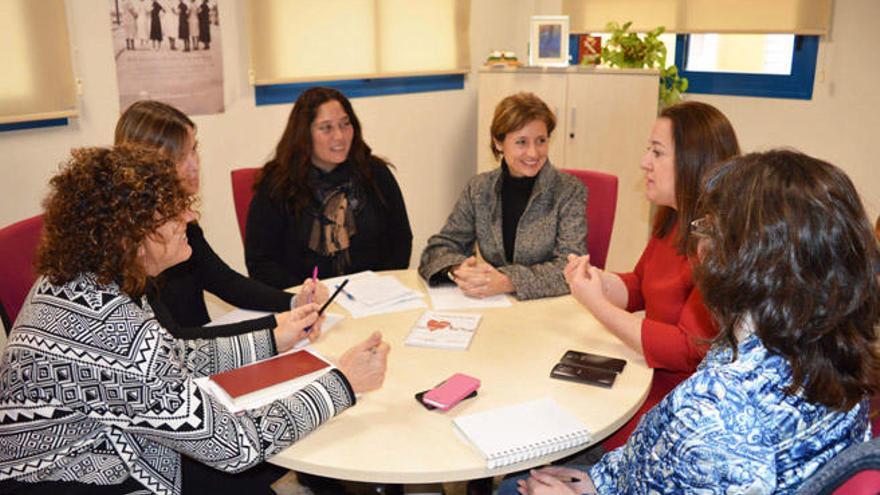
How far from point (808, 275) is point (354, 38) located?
3.40 meters

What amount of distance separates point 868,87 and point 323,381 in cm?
346

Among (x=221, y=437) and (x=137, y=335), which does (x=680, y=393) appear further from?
(x=137, y=335)

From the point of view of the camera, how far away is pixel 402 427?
1.53 meters

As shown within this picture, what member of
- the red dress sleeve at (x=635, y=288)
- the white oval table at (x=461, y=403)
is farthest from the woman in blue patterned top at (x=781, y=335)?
the red dress sleeve at (x=635, y=288)

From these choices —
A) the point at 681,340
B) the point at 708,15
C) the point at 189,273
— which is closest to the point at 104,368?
the point at 189,273

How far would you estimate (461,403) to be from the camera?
1629 millimetres

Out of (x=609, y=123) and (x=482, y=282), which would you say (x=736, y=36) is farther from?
(x=482, y=282)

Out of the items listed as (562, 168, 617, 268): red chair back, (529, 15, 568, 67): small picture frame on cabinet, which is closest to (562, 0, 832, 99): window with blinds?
(529, 15, 568, 67): small picture frame on cabinet

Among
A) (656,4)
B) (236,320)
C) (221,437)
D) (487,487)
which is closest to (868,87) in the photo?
(656,4)

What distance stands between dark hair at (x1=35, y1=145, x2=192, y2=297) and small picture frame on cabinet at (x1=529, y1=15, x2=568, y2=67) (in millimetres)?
3386

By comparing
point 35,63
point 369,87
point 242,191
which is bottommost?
point 242,191

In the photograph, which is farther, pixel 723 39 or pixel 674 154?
pixel 723 39

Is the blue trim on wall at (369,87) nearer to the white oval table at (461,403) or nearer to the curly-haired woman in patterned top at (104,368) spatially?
the white oval table at (461,403)

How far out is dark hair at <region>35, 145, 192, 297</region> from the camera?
1333 mm
